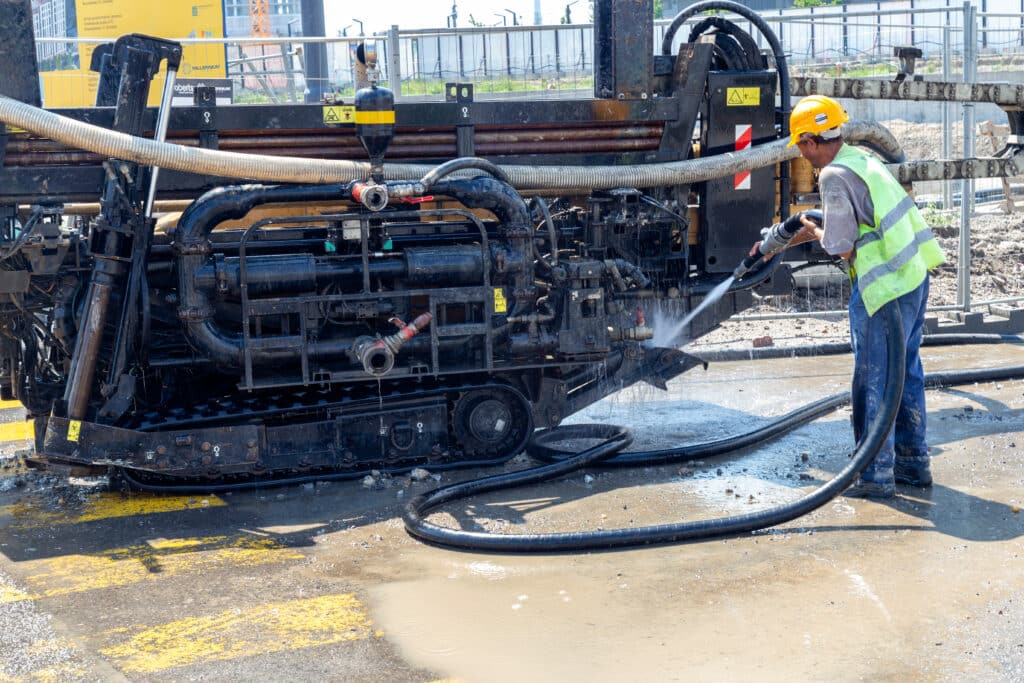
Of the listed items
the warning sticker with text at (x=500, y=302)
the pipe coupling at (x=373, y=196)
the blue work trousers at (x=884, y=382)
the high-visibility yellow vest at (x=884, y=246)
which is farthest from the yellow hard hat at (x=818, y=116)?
the pipe coupling at (x=373, y=196)

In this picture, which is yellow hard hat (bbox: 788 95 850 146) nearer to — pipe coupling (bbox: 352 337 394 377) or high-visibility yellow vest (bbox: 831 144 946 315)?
high-visibility yellow vest (bbox: 831 144 946 315)

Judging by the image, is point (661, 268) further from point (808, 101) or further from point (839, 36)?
point (839, 36)

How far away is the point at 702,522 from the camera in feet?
17.5

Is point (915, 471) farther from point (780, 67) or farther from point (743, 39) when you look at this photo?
point (743, 39)

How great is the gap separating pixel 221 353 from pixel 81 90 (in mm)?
9746

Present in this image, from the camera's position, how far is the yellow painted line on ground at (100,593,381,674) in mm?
4246

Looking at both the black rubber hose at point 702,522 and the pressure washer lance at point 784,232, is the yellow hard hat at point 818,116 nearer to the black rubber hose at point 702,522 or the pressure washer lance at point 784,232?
the pressure washer lance at point 784,232

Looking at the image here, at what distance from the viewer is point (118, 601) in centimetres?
483

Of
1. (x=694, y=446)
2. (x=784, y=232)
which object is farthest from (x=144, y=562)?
(x=784, y=232)

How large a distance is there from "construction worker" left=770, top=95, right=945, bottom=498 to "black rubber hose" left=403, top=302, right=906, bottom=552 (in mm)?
168

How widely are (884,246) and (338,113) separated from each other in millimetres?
3092

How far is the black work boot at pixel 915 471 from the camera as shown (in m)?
6.07

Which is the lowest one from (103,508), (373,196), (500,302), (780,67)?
(103,508)

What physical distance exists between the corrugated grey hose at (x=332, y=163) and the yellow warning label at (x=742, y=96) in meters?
0.29
